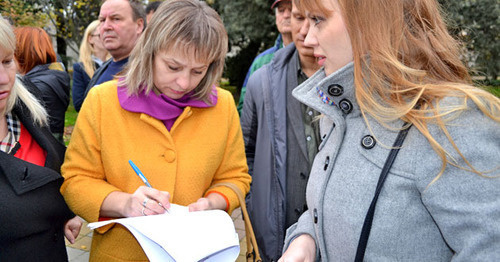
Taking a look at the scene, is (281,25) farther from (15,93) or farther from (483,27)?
(483,27)

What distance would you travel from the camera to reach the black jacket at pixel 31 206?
1.64 meters

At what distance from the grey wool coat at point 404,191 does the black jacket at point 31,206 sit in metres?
1.14

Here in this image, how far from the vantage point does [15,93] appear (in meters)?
1.93

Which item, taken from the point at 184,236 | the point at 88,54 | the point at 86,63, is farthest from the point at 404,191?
the point at 88,54

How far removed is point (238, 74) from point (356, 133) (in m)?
16.3

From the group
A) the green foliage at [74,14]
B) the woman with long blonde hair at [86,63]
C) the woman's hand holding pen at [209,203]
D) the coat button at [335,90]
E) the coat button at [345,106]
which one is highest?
the coat button at [335,90]

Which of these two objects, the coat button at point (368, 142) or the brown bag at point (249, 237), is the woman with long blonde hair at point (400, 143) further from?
the brown bag at point (249, 237)

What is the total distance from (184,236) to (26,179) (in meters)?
0.71

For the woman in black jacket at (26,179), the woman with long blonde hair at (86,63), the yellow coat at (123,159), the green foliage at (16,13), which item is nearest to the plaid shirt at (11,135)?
the woman in black jacket at (26,179)

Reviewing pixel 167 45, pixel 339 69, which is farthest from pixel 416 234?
pixel 167 45

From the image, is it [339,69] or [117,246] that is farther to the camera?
[117,246]

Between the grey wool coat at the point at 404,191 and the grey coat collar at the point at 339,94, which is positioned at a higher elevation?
the grey coat collar at the point at 339,94

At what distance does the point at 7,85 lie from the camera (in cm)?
181

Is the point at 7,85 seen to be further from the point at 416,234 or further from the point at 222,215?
the point at 416,234
